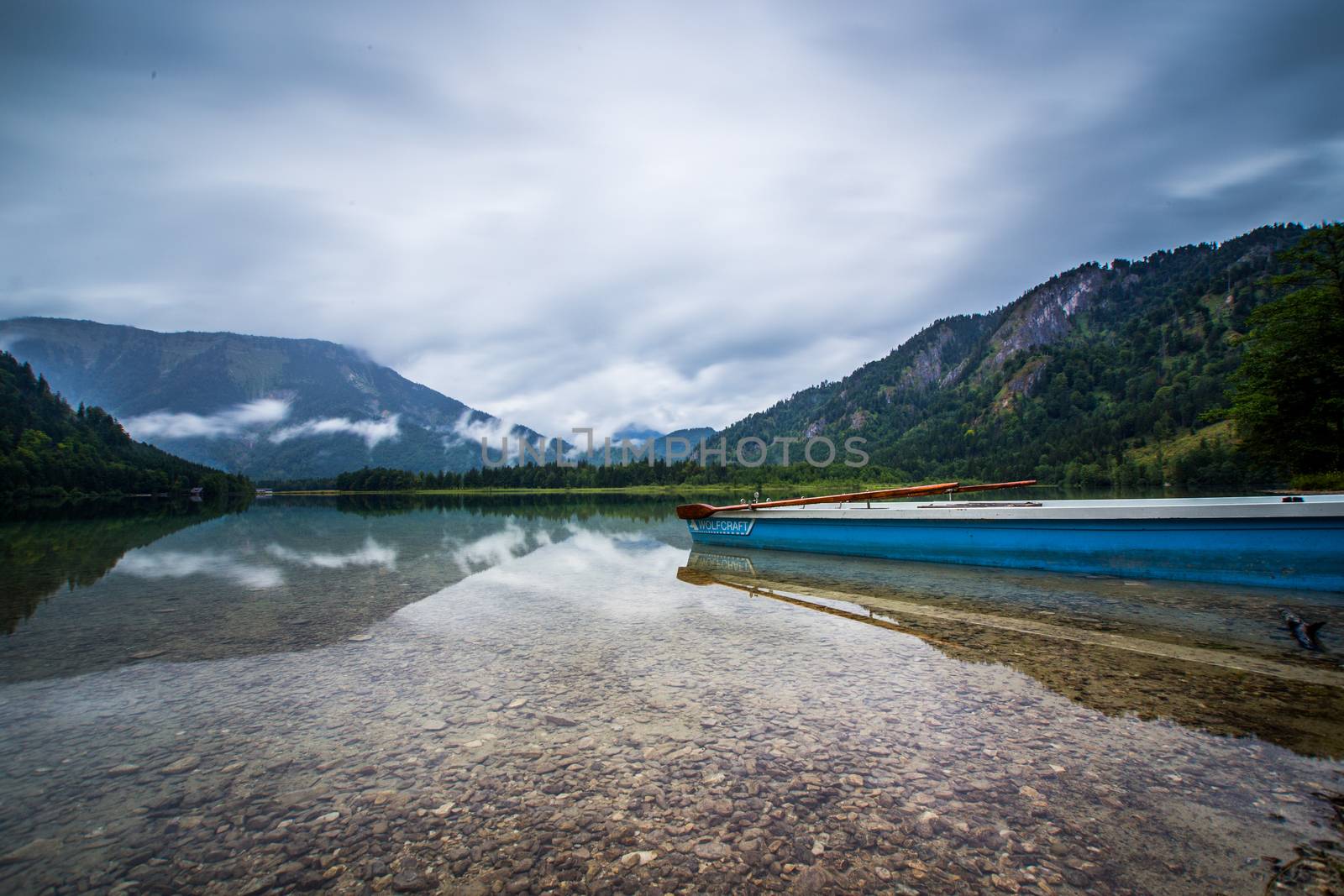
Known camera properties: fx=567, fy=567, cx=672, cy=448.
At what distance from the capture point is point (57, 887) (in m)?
3.64

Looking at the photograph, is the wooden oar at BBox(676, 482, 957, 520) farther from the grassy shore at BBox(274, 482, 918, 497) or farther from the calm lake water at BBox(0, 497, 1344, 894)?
the grassy shore at BBox(274, 482, 918, 497)

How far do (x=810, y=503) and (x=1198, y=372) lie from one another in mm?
221408

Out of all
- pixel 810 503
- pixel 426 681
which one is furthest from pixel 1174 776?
pixel 810 503

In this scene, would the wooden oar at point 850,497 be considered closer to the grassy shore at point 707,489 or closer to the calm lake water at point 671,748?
the calm lake water at point 671,748

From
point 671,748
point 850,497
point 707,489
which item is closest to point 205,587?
point 671,748

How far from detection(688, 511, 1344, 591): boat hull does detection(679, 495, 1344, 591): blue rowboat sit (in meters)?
0.02

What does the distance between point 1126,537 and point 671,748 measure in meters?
15.2

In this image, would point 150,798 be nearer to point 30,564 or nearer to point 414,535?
point 30,564

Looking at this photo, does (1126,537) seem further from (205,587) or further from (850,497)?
(205,587)

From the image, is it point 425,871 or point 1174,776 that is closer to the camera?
point 425,871

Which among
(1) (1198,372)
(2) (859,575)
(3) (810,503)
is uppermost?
(1) (1198,372)

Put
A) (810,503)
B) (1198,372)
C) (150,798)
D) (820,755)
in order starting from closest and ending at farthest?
(150,798) → (820,755) → (810,503) → (1198,372)

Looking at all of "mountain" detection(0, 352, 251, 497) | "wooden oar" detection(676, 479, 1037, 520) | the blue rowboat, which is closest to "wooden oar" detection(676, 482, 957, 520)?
"wooden oar" detection(676, 479, 1037, 520)

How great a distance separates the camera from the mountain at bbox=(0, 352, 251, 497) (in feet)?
341
